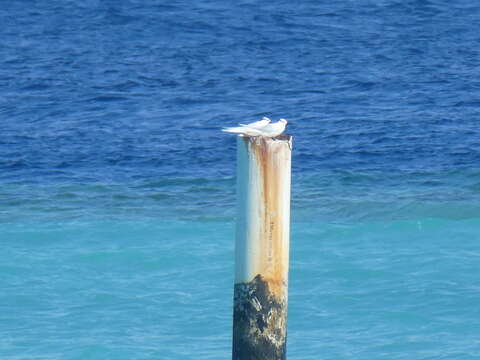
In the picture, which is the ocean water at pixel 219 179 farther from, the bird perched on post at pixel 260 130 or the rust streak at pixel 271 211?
the bird perched on post at pixel 260 130

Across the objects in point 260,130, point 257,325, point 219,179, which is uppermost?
point 219,179

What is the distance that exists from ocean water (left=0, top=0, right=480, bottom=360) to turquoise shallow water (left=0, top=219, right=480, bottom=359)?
0.10 feet

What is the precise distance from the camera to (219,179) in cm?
1543

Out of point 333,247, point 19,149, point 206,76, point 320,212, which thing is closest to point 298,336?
point 333,247

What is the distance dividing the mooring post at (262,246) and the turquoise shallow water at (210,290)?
9.39ft

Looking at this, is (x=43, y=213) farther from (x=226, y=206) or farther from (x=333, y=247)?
(x=333, y=247)

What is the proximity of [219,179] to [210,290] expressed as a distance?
392 cm

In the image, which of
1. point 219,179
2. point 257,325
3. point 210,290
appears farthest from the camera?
point 219,179

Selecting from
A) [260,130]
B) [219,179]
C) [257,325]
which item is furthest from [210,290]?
[260,130]

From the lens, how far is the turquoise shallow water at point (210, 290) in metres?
10.1

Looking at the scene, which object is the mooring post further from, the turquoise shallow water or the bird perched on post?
the turquoise shallow water

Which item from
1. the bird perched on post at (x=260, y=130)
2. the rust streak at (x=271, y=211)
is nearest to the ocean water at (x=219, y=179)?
the rust streak at (x=271, y=211)

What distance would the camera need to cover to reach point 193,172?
15.8 metres

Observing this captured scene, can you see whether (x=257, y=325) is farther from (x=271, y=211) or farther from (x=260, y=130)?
(x=260, y=130)
